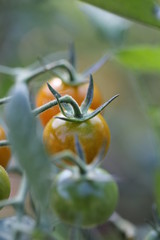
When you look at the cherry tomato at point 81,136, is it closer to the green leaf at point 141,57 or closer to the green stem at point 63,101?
the green stem at point 63,101

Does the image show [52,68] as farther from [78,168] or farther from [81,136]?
[78,168]

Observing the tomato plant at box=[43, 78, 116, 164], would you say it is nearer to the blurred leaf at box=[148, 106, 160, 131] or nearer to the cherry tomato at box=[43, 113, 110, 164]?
the cherry tomato at box=[43, 113, 110, 164]

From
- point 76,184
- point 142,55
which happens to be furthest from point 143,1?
point 76,184

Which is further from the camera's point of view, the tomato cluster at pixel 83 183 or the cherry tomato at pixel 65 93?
the cherry tomato at pixel 65 93

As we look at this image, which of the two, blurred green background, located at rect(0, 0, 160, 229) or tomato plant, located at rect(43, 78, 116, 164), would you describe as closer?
tomato plant, located at rect(43, 78, 116, 164)

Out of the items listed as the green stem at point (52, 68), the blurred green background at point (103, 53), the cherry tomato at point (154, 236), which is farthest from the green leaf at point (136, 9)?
the blurred green background at point (103, 53)

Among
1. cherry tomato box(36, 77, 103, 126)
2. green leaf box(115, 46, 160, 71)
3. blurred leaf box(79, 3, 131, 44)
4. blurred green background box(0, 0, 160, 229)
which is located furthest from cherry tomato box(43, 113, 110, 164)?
blurred green background box(0, 0, 160, 229)
